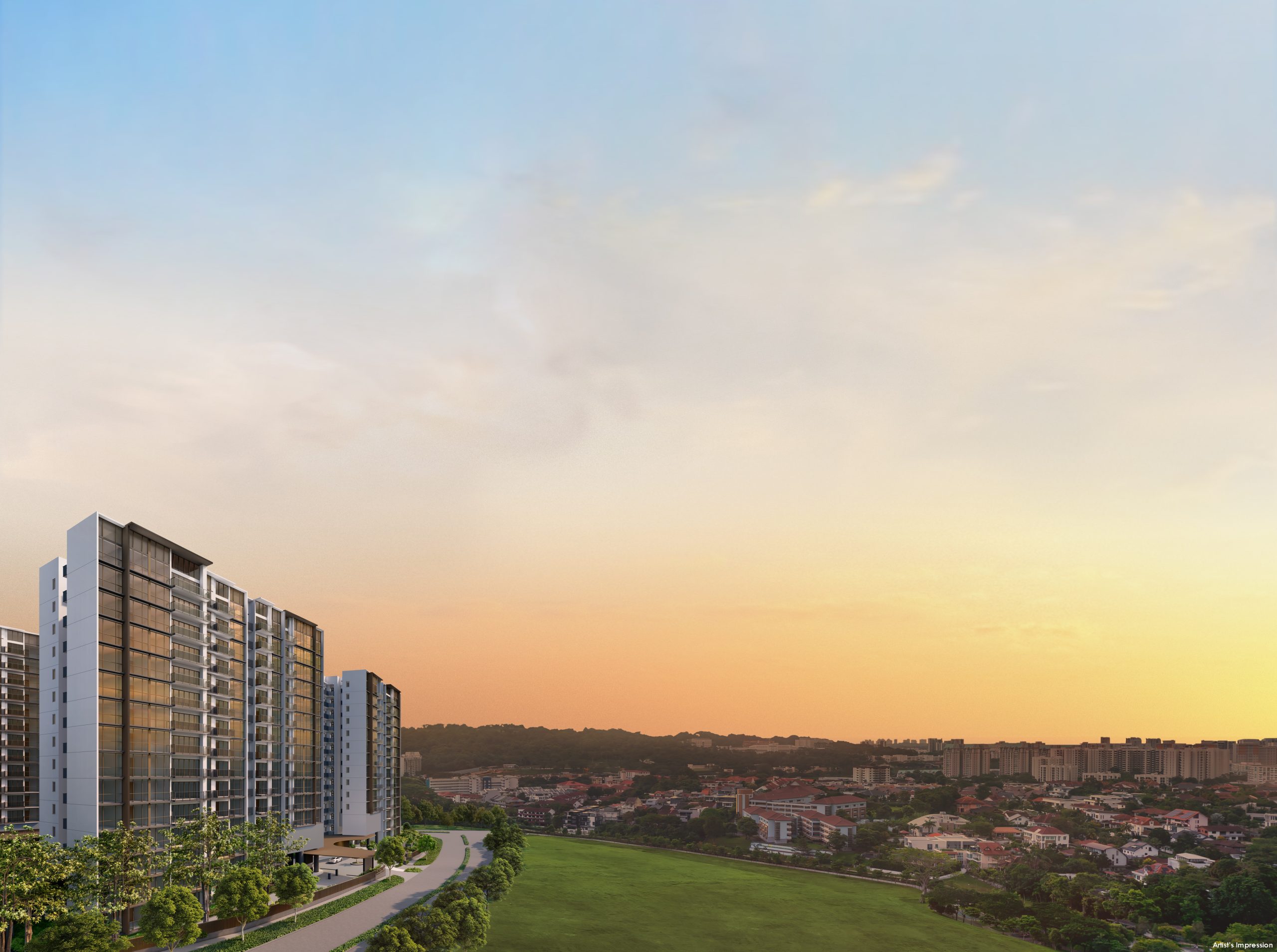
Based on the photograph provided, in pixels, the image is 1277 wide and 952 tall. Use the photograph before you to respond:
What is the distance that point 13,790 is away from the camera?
86438 mm

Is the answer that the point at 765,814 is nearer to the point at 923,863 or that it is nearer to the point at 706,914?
the point at 923,863

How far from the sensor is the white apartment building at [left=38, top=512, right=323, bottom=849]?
52844mm

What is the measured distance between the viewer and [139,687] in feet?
184

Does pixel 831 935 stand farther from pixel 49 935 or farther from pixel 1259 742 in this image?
pixel 1259 742

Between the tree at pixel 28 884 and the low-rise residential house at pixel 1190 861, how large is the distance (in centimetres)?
10656

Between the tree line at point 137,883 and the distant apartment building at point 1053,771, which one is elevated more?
the tree line at point 137,883

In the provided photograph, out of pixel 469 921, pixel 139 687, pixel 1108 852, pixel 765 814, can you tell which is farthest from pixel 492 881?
pixel 765 814

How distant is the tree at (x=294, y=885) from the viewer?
60.1 metres

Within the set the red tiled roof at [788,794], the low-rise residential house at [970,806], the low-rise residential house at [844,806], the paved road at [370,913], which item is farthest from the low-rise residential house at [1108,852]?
the paved road at [370,913]

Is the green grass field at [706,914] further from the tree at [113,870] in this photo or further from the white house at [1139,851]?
the white house at [1139,851]

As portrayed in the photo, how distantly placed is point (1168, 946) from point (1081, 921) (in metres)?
6.82

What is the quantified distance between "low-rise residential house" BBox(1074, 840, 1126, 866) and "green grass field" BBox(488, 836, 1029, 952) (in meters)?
26.8

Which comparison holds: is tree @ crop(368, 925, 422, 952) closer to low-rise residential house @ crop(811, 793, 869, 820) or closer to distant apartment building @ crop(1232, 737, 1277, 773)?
low-rise residential house @ crop(811, 793, 869, 820)

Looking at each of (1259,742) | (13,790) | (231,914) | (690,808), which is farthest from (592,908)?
(1259,742)
